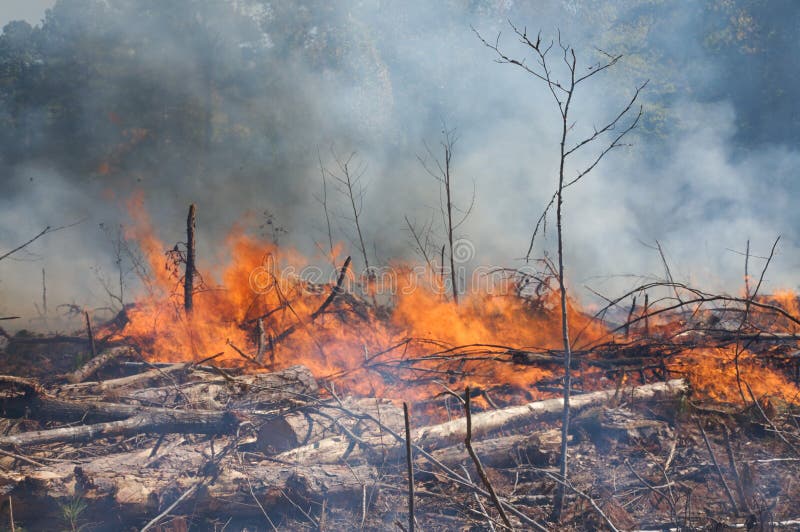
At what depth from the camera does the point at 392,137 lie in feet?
61.7

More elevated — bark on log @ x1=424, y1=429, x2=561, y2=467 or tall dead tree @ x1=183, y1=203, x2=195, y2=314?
tall dead tree @ x1=183, y1=203, x2=195, y2=314

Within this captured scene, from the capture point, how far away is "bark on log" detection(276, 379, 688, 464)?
4.82 m

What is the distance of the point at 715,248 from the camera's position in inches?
625

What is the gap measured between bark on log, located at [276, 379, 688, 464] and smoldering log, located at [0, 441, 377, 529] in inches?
9.3

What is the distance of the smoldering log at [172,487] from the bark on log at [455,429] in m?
0.24

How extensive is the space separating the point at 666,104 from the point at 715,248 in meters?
5.64

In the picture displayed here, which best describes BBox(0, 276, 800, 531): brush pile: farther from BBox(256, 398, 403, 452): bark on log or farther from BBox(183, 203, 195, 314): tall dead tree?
BBox(183, 203, 195, 314): tall dead tree

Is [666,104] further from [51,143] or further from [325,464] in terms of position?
[51,143]

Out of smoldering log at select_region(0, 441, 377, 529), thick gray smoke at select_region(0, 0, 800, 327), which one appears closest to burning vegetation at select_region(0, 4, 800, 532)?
smoldering log at select_region(0, 441, 377, 529)

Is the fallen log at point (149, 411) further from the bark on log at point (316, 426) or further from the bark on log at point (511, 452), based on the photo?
the bark on log at point (511, 452)

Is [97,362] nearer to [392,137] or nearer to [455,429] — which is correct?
[455,429]

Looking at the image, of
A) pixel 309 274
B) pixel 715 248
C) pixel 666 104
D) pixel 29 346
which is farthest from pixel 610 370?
pixel 666 104

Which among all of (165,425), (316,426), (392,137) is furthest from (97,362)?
(392,137)

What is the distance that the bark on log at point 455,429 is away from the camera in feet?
15.8
